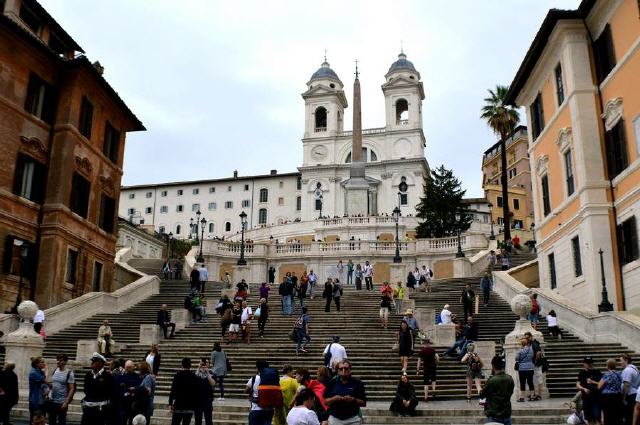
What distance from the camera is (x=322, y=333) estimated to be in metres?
23.4

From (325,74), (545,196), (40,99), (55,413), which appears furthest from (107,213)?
(325,74)

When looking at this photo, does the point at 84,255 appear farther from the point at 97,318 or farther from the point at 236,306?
the point at 236,306

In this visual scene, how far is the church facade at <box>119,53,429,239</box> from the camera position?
9375 centimetres

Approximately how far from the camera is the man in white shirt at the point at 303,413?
8.28 m

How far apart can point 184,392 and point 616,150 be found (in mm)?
Answer: 19312

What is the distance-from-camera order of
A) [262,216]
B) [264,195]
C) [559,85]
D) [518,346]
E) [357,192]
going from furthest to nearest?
1. [264,195]
2. [262,216]
3. [357,192]
4. [559,85]
5. [518,346]

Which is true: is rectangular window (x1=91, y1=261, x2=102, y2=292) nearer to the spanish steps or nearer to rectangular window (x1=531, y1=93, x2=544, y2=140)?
the spanish steps

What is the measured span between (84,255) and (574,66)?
23442 millimetres

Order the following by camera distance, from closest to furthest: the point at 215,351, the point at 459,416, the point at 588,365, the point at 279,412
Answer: the point at 279,412, the point at 588,365, the point at 459,416, the point at 215,351

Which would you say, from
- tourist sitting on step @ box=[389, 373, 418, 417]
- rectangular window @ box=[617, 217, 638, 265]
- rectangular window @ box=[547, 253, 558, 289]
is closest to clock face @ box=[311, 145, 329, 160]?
rectangular window @ box=[547, 253, 558, 289]

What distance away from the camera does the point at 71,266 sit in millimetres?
30156

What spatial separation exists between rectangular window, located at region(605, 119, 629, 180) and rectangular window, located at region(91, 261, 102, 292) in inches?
944

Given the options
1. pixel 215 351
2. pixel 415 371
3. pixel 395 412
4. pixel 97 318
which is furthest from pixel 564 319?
pixel 97 318

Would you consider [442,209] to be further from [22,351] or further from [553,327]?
[22,351]
